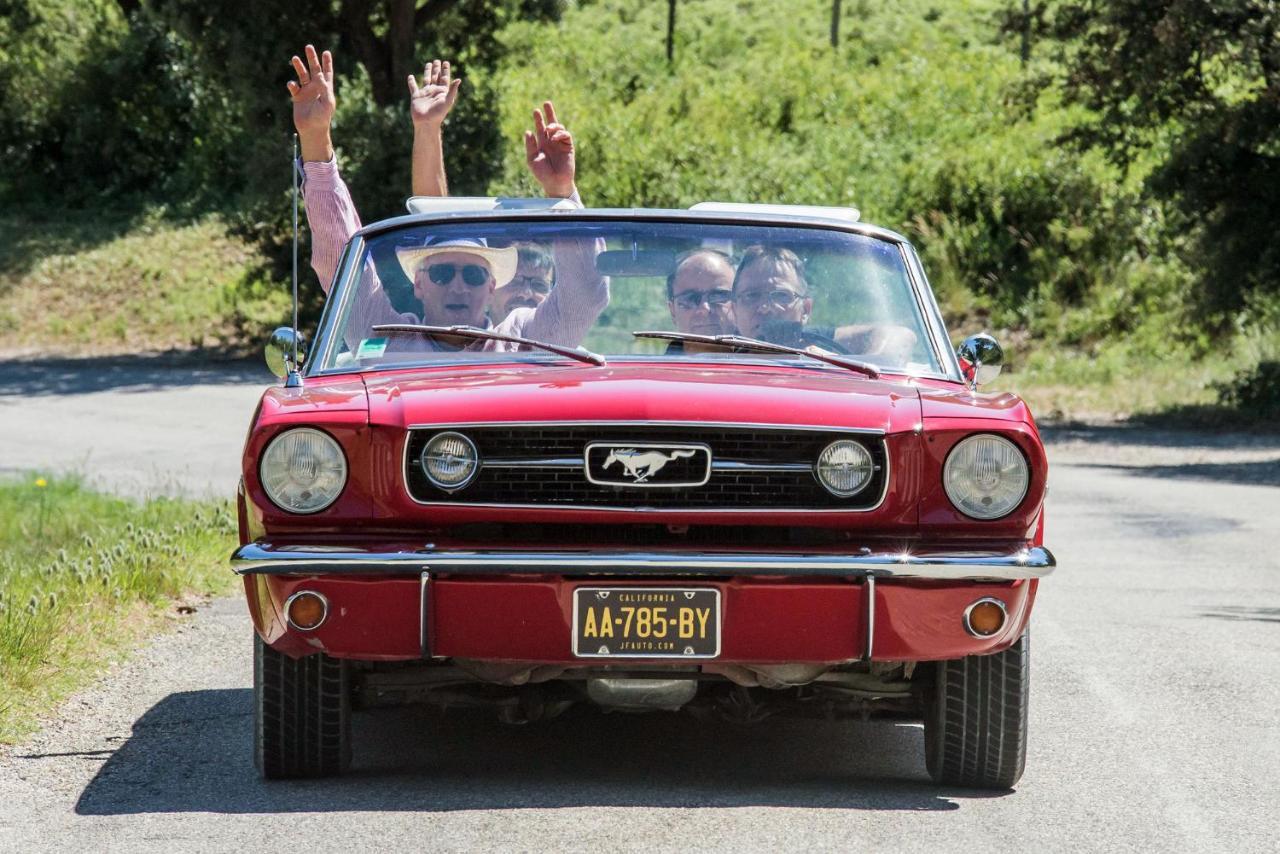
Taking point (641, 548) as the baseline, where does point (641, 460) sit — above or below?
above

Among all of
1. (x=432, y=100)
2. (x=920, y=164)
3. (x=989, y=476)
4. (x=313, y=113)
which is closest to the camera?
(x=989, y=476)

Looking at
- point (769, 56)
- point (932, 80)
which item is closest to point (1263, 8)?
point (932, 80)

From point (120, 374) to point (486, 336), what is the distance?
21824 mm

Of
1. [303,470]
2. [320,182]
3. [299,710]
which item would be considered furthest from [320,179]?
[299,710]

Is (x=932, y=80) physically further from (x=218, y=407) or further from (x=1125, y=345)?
(x=218, y=407)

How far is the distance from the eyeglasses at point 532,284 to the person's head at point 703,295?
1.23 feet

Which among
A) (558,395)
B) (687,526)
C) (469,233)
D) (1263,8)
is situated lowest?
(687,526)

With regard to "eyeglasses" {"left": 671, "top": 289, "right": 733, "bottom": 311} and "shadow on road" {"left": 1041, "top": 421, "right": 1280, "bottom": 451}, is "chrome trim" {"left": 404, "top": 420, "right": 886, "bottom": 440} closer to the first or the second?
"eyeglasses" {"left": 671, "top": 289, "right": 733, "bottom": 311}

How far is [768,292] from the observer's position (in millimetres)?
5789

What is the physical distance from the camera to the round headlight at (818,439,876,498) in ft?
15.8

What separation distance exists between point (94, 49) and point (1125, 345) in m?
21.1

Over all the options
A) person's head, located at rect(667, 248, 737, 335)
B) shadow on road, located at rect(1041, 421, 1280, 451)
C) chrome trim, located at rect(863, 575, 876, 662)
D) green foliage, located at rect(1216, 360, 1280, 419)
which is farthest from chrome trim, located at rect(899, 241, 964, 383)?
green foliage, located at rect(1216, 360, 1280, 419)

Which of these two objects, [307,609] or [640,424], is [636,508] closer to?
[640,424]

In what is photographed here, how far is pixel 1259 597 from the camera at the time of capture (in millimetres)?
9211
